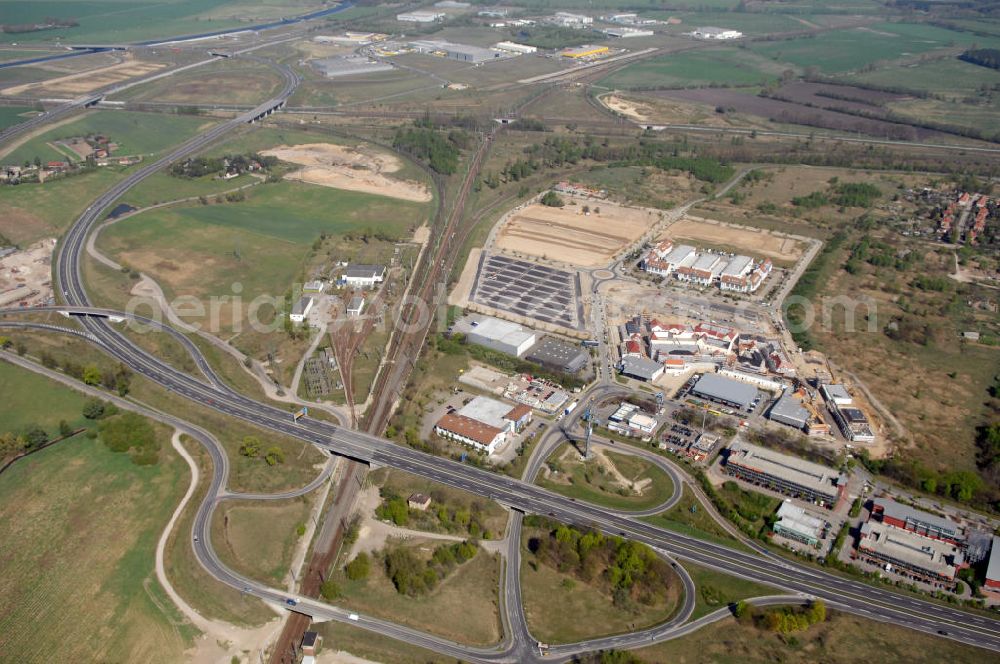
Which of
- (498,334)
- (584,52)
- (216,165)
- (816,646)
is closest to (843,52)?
(584,52)

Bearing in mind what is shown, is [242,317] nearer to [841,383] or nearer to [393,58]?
[841,383]

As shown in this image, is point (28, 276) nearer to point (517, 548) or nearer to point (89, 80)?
point (517, 548)

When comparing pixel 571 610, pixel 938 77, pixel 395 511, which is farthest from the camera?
pixel 938 77

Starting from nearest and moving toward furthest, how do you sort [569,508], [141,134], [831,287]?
1. [569,508]
2. [831,287]
3. [141,134]

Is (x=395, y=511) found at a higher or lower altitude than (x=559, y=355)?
higher

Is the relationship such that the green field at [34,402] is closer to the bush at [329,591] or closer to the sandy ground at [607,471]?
the bush at [329,591]

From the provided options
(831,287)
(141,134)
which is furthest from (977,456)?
(141,134)

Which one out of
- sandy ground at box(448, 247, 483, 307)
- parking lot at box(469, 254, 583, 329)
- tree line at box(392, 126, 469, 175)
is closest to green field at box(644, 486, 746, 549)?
parking lot at box(469, 254, 583, 329)
